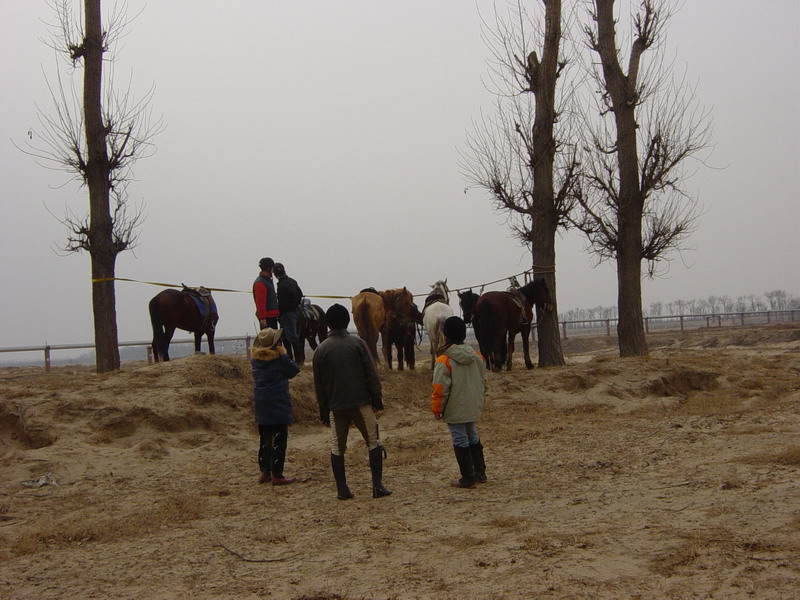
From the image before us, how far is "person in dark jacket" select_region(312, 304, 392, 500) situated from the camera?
698cm

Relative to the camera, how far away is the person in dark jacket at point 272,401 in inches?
309

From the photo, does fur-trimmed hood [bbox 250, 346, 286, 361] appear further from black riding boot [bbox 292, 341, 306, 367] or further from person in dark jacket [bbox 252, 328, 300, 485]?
black riding boot [bbox 292, 341, 306, 367]

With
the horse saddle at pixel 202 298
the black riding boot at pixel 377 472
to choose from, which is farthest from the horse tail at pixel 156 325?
the black riding boot at pixel 377 472

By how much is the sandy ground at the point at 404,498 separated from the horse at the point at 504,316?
5.90ft

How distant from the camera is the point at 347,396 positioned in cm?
696

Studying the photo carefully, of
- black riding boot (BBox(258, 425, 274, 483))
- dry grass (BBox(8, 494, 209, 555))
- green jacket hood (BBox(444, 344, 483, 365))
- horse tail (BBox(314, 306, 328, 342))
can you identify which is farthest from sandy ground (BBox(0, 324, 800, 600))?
horse tail (BBox(314, 306, 328, 342))

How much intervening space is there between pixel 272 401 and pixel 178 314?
672cm

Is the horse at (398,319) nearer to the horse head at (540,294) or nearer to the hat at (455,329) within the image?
the horse head at (540,294)

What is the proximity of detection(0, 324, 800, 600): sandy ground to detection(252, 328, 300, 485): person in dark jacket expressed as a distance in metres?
0.33

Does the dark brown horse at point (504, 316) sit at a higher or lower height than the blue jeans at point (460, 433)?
higher

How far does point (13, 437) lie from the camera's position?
9.22 m

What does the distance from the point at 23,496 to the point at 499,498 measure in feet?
15.7

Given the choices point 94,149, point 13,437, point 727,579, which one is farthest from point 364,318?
point 727,579

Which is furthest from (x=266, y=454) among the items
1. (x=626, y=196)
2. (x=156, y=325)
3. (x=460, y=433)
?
(x=626, y=196)
